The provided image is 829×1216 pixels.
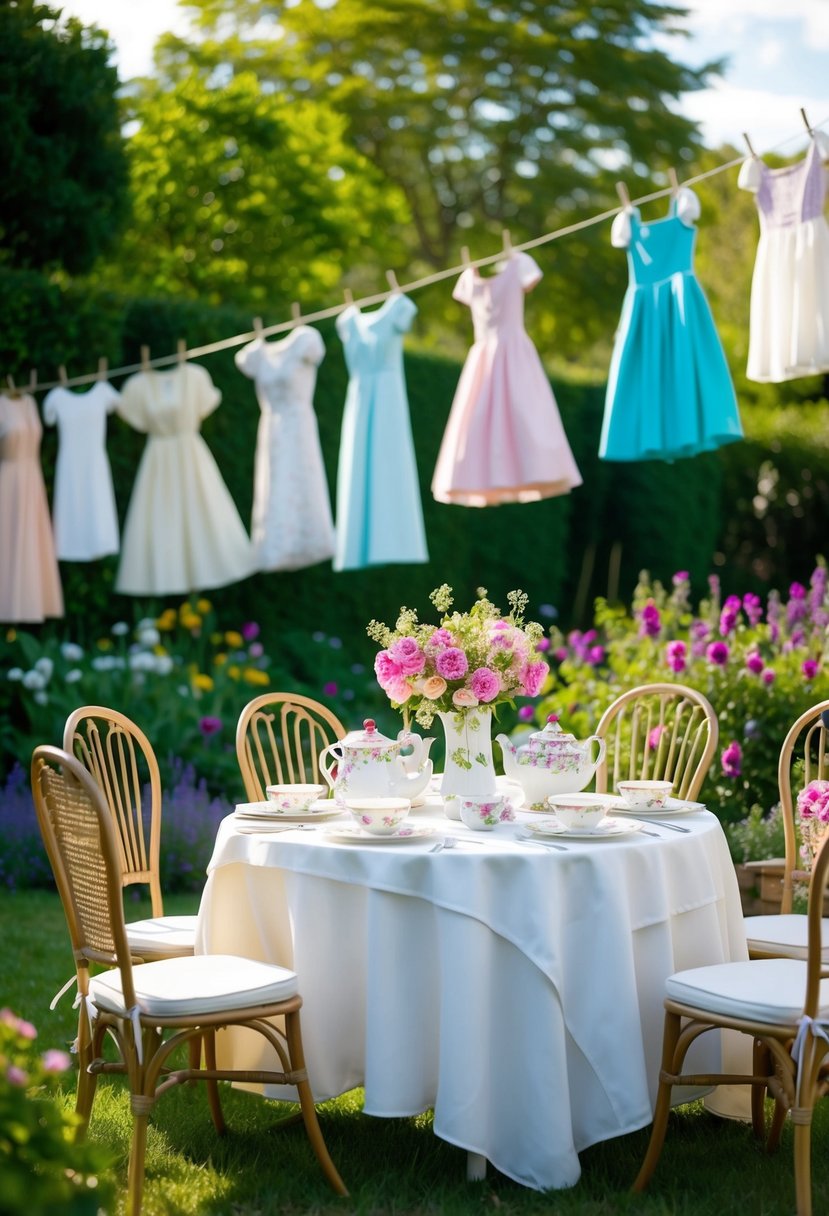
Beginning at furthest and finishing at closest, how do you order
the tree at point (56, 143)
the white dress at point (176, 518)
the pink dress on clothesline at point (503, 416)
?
the tree at point (56, 143) < the white dress at point (176, 518) < the pink dress on clothesline at point (503, 416)

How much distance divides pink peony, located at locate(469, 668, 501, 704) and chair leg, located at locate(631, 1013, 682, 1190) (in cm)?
75

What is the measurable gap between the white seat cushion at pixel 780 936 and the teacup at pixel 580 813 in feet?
1.81

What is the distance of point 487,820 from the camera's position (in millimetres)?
2951

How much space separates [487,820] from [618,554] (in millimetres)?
7919

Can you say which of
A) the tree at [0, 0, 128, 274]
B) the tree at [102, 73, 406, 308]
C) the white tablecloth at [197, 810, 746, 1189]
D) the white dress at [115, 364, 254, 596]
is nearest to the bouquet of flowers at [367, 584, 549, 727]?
the white tablecloth at [197, 810, 746, 1189]

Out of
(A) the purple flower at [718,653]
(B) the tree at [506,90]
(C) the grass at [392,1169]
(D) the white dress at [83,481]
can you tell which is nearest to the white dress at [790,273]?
(A) the purple flower at [718,653]

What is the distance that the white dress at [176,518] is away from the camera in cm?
659

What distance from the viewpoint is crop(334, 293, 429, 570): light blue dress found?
6035mm

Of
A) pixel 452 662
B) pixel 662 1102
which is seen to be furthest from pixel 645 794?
pixel 662 1102

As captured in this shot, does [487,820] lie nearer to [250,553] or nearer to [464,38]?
[250,553]

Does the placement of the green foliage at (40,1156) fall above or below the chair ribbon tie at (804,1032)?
above

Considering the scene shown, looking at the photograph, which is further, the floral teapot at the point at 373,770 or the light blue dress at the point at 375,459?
the light blue dress at the point at 375,459

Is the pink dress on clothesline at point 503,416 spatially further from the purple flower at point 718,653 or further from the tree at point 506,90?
the tree at point 506,90

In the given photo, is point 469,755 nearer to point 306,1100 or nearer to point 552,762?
point 552,762
